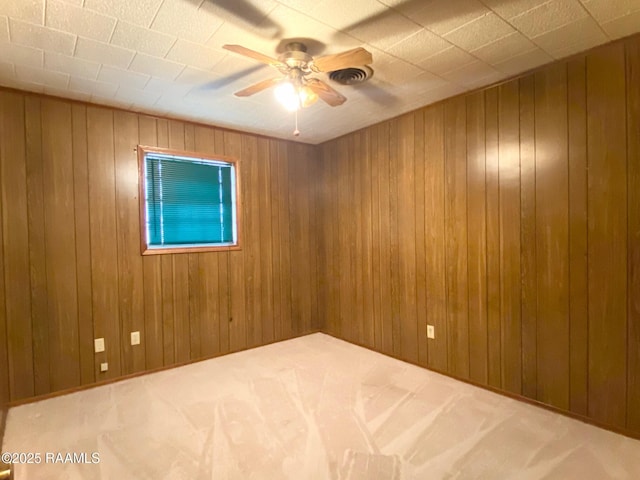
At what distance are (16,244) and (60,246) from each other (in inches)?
10.5

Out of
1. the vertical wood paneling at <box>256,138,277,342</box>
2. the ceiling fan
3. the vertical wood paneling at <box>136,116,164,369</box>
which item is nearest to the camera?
the ceiling fan

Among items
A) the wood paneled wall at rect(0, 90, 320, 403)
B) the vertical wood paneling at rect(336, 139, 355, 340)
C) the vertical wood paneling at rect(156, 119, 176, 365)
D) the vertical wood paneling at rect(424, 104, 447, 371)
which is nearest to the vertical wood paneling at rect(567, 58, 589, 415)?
the vertical wood paneling at rect(424, 104, 447, 371)

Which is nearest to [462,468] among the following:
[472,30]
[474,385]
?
[474,385]

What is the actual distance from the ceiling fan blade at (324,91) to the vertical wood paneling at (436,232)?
1119 mm

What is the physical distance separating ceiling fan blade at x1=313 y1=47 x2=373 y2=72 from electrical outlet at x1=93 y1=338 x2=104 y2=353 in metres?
2.80

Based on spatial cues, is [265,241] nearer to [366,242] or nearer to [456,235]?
[366,242]

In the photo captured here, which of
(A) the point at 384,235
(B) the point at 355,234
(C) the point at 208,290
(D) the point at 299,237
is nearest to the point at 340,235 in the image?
Answer: (B) the point at 355,234

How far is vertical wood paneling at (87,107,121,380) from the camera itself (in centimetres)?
288

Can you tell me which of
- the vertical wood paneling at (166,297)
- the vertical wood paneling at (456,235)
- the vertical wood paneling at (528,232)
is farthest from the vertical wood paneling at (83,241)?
the vertical wood paneling at (528,232)

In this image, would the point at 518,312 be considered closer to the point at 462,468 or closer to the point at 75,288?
the point at 462,468

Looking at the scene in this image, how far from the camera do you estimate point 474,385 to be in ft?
9.05

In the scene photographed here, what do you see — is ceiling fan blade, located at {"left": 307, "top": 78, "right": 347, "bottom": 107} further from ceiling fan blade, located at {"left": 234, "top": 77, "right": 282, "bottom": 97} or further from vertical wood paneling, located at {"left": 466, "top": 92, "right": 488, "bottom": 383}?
vertical wood paneling, located at {"left": 466, "top": 92, "right": 488, "bottom": 383}

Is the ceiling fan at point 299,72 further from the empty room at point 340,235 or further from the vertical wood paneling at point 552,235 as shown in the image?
the vertical wood paneling at point 552,235

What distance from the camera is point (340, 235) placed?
3.98m
